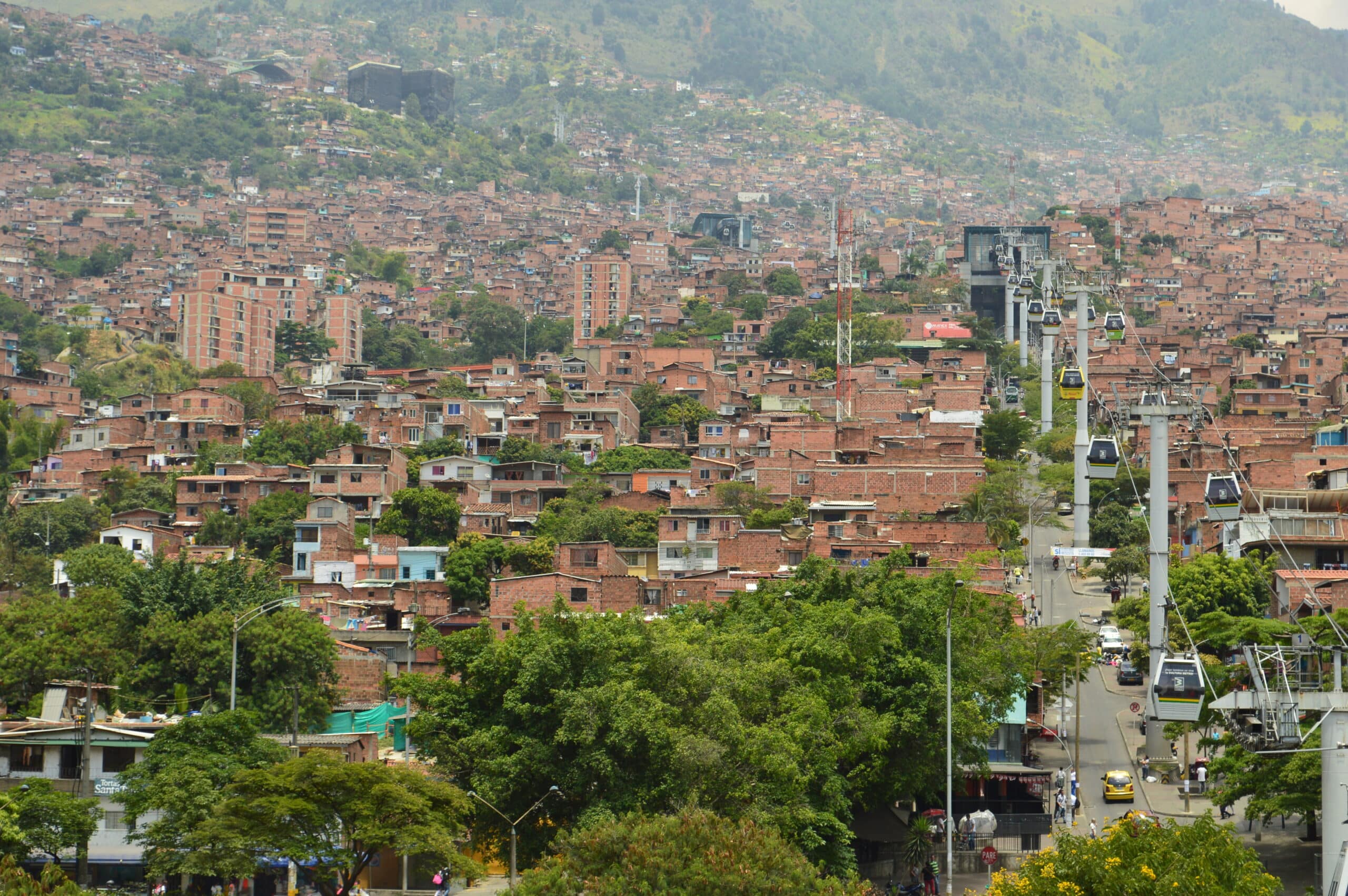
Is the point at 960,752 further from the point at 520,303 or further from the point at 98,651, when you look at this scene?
the point at 520,303

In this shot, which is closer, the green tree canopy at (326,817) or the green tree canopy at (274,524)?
the green tree canopy at (326,817)

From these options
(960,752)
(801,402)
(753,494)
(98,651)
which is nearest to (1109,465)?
(960,752)

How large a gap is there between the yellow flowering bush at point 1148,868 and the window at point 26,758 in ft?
79.4

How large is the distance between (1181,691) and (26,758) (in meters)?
25.3

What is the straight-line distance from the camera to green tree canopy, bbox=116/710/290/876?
3816 cm

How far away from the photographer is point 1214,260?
612 ft

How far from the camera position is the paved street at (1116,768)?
38.5 meters

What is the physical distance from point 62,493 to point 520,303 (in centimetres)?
9268

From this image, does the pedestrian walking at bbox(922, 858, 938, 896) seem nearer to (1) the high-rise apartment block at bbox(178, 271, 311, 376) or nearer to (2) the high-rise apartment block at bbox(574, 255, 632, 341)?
(1) the high-rise apartment block at bbox(178, 271, 311, 376)

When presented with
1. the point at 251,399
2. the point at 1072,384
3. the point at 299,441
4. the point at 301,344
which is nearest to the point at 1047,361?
the point at 1072,384

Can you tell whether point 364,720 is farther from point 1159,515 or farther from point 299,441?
point 299,441

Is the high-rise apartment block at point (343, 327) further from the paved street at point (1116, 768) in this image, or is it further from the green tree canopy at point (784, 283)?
the paved street at point (1116, 768)

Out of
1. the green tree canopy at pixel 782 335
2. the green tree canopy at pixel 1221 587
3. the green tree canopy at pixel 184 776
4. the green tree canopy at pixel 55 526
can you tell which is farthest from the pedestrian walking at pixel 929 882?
the green tree canopy at pixel 782 335

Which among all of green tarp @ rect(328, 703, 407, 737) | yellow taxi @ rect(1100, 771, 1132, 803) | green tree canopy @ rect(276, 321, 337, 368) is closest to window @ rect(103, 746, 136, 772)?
green tarp @ rect(328, 703, 407, 737)
